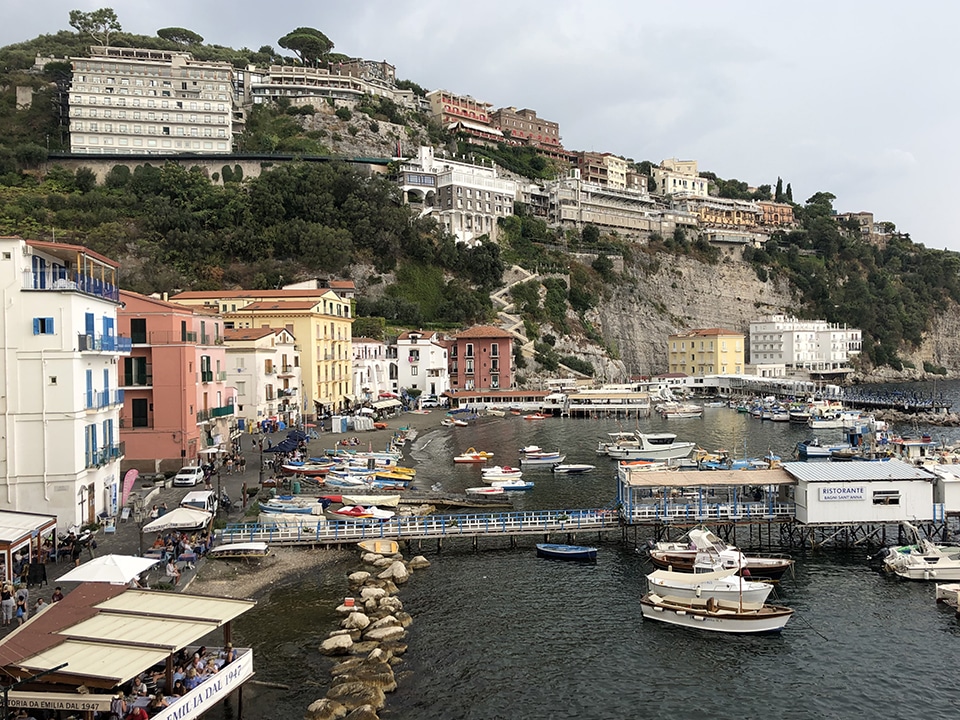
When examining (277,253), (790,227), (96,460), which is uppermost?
(790,227)

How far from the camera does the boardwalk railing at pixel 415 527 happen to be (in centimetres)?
3334

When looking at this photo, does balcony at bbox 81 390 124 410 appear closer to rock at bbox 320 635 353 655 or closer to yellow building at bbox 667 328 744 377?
rock at bbox 320 635 353 655

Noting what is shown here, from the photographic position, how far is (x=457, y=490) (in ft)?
155

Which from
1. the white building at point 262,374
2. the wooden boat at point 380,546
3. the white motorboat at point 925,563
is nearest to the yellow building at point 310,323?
the white building at point 262,374

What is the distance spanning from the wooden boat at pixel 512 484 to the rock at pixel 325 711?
28793 mm

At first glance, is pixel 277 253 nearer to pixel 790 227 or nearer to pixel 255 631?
pixel 255 631

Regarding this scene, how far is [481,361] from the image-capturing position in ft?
330

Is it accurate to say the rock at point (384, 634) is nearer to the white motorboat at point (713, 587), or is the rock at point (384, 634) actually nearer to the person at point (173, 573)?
the person at point (173, 573)

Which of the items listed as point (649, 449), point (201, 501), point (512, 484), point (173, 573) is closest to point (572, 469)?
point (512, 484)

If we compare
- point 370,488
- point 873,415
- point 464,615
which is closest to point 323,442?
point 370,488

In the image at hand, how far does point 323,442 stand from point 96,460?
3019cm

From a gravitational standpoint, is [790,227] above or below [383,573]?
above

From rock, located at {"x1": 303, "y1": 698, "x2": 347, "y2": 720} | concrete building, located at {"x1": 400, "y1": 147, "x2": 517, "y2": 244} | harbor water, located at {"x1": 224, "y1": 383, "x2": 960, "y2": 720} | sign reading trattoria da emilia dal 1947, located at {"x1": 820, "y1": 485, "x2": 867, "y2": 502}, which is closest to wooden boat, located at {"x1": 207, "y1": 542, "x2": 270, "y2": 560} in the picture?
harbor water, located at {"x1": 224, "y1": 383, "x2": 960, "y2": 720}

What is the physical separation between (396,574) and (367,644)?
6526 millimetres
